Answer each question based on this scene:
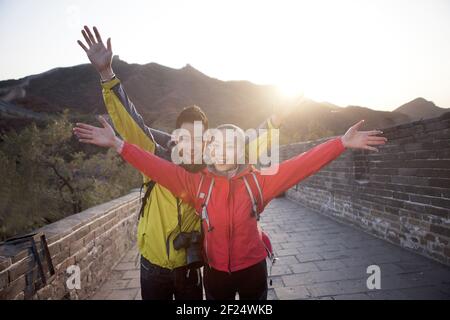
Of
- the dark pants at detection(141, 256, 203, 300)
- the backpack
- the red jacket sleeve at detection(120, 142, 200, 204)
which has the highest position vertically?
the red jacket sleeve at detection(120, 142, 200, 204)

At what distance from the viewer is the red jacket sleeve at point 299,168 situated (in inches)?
71.2

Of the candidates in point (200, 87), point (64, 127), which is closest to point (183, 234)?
point (64, 127)

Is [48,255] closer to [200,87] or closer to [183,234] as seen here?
[183,234]

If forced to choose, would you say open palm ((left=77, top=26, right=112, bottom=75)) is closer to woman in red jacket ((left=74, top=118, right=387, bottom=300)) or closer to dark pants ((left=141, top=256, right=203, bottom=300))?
woman in red jacket ((left=74, top=118, right=387, bottom=300))

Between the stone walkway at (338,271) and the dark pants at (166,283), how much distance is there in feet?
6.27

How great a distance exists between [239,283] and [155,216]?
0.74 metres

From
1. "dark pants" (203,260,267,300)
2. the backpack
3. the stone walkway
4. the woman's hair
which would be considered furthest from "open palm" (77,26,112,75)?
the stone walkway

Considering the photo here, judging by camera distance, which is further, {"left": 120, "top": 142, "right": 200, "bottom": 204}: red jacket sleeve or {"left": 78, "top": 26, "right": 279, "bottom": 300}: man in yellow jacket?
{"left": 78, "top": 26, "right": 279, "bottom": 300}: man in yellow jacket

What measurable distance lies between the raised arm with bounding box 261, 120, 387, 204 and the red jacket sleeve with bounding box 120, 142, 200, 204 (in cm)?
50

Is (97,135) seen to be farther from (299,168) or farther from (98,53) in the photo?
(299,168)

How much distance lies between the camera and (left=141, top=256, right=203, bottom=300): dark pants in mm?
1883

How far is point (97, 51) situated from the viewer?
205 centimetres

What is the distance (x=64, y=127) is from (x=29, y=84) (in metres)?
73.3

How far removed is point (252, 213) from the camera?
180cm
